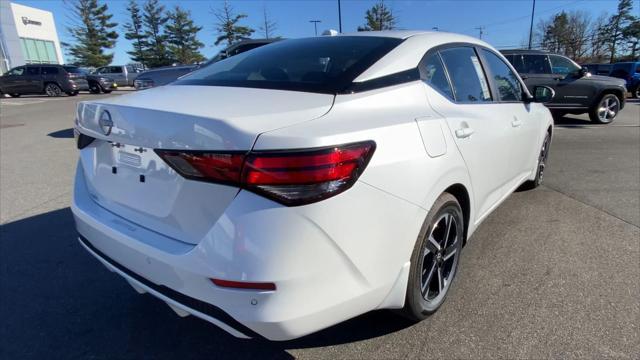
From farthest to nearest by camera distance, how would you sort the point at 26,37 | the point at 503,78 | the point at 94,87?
the point at 26,37
the point at 94,87
the point at 503,78

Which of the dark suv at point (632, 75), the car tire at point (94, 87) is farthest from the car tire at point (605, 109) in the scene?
the car tire at point (94, 87)

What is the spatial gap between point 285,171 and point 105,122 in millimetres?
1022

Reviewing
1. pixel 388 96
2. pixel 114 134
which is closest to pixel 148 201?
pixel 114 134

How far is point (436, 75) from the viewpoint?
2373mm

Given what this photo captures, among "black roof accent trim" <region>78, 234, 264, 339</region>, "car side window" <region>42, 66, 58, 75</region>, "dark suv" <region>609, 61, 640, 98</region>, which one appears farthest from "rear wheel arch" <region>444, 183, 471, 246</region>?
"car side window" <region>42, 66, 58, 75</region>

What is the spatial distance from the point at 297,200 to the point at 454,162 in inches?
42.1

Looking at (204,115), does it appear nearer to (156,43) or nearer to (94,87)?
(94,87)

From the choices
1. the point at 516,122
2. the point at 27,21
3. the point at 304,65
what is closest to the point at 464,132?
the point at 304,65

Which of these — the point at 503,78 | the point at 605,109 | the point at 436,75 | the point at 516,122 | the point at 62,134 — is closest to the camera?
the point at 436,75

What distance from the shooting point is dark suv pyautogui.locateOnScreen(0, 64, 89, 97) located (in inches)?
882

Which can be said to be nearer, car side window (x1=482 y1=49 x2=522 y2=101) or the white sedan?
the white sedan

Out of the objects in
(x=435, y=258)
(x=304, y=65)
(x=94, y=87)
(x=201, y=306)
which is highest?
(x=304, y=65)

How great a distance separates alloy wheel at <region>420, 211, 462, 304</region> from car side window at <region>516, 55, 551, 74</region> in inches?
389

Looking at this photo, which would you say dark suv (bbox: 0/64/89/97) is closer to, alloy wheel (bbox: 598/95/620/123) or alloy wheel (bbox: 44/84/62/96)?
alloy wheel (bbox: 44/84/62/96)
